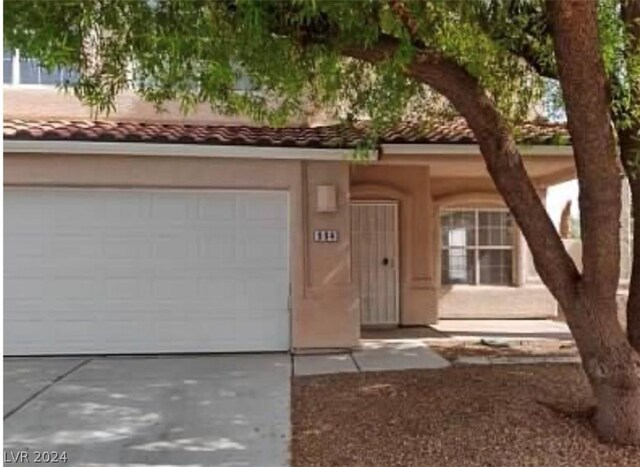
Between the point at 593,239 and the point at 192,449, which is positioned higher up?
the point at 593,239

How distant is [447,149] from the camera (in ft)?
36.9

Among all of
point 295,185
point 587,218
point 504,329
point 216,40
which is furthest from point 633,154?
point 504,329

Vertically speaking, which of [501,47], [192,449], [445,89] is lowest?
[192,449]

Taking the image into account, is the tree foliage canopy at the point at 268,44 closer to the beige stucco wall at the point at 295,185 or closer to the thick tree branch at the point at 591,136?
the thick tree branch at the point at 591,136

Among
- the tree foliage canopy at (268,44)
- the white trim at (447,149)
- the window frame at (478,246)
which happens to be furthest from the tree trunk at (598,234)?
the window frame at (478,246)

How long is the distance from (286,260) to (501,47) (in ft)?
18.4

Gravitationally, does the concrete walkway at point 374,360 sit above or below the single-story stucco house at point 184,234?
below

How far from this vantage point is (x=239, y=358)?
35.5 ft

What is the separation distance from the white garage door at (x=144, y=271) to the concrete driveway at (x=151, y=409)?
1.63ft

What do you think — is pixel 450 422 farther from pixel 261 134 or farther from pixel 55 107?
pixel 55 107

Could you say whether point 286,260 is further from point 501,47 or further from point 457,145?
point 501,47

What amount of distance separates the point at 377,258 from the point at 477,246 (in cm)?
280

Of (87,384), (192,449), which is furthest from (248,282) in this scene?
(192,449)

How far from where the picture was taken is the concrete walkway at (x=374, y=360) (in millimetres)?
9805
